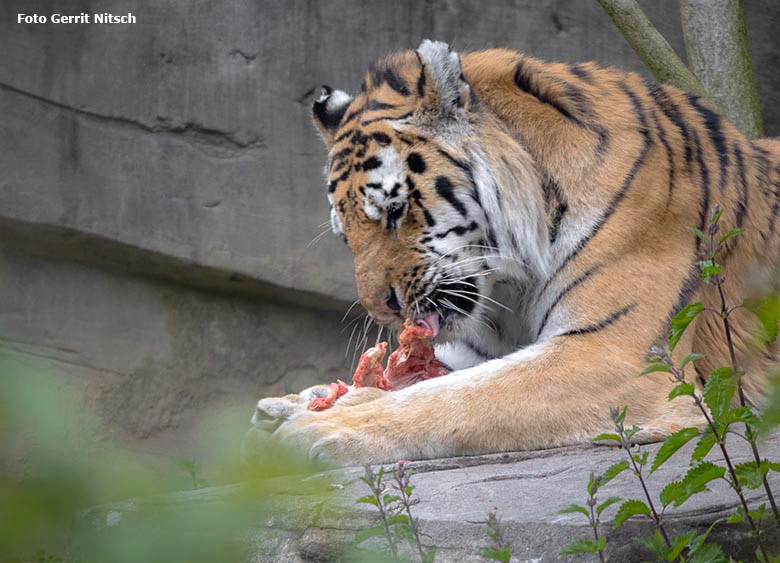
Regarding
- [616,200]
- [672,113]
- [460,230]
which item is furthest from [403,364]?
[672,113]

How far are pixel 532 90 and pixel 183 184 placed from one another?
108 inches

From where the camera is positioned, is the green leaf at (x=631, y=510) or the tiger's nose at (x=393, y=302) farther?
the tiger's nose at (x=393, y=302)

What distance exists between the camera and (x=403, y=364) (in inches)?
128

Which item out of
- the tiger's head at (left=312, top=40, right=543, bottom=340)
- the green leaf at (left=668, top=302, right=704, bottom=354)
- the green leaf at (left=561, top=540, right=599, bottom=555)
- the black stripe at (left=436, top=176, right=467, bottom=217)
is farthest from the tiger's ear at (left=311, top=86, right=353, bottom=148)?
the green leaf at (left=561, top=540, right=599, bottom=555)

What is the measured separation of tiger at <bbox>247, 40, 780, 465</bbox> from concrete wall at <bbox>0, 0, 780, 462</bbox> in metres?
2.26

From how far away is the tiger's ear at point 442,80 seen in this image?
2.93 meters

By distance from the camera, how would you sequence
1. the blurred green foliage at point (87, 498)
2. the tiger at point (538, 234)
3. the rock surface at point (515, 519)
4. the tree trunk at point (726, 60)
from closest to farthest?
the blurred green foliage at point (87, 498) < the rock surface at point (515, 519) < the tiger at point (538, 234) < the tree trunk at point (726, 60)

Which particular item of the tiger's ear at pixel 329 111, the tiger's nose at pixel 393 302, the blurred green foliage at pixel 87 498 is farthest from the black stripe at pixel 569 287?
the blurred green foliage at pixel 87 498

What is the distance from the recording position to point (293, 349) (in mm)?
5801

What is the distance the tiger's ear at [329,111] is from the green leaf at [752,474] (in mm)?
2079

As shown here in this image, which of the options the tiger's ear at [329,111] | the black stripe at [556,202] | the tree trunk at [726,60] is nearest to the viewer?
the black stripe at [556,202]

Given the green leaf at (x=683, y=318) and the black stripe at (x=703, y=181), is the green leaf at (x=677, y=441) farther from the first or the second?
the black stripe at (x=703, y=181)

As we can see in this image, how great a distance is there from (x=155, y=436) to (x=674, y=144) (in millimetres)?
3439

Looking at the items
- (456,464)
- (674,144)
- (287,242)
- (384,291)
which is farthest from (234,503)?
(287,242)
